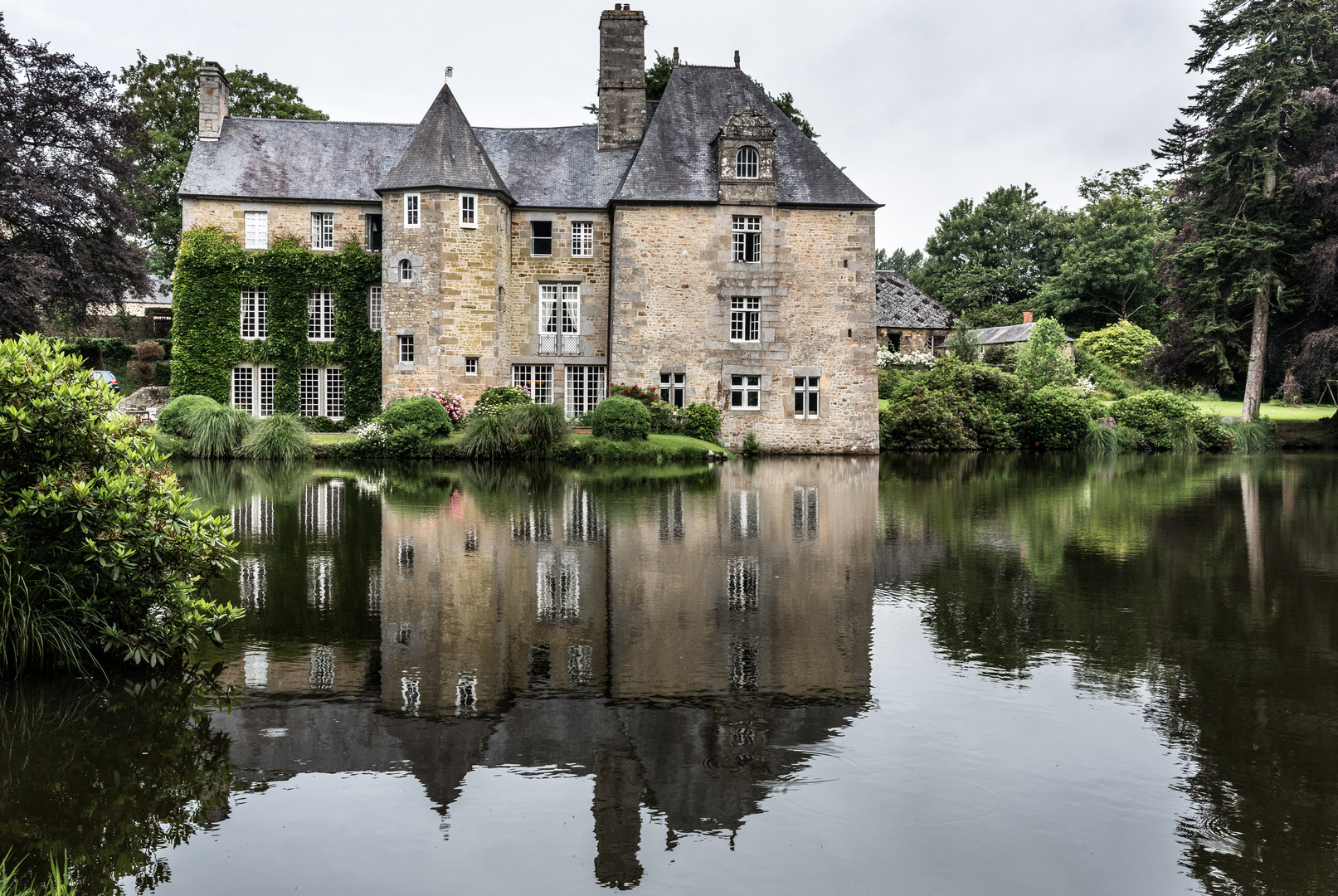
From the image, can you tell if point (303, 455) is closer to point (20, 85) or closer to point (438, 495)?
point (438, 495)

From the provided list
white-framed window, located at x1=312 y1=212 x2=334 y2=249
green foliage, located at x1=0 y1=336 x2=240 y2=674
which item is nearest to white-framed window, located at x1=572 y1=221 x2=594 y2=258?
white-framed window, located at x1=312 y1=212 x2=334 y2=249

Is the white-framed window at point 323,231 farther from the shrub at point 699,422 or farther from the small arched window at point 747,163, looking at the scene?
the small arched window at point 747,163

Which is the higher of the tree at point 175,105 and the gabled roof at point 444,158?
the tree at point 175,105

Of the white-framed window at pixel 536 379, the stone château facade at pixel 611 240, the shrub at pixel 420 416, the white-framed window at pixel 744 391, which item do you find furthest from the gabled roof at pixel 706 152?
the shrub at pixel 420 416

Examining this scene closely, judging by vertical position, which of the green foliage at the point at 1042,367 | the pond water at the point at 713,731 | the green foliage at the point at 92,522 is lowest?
the pond water at the point at 713,731

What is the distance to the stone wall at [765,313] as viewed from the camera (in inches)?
1292

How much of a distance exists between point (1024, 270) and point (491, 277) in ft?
162

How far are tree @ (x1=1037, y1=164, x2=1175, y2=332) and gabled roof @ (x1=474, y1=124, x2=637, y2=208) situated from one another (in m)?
36.1

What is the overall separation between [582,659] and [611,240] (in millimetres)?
27887

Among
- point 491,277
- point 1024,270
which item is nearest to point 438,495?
point 491,277

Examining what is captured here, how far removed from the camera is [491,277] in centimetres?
3231

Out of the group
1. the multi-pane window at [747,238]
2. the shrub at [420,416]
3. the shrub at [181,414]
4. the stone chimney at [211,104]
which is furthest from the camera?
the stone chimney at [211,104]

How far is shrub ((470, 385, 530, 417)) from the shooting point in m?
30.1

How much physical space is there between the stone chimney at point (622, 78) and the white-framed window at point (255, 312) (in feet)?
40.5
